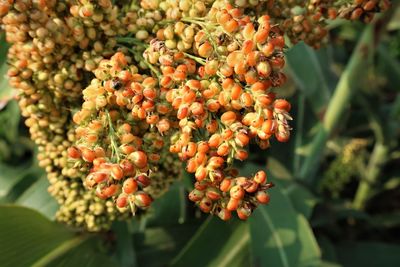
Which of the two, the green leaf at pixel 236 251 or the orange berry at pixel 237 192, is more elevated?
the orange berry at pixel 237 192

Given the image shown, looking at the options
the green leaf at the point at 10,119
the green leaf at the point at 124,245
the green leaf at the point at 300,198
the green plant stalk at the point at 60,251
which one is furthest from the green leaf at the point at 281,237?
the green leaf at the point at 10,119

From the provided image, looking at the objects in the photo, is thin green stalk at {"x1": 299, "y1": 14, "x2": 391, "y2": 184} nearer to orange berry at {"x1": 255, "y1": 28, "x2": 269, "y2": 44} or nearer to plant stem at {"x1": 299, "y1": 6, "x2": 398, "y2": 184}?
plant stem at {"x1": 299, "y1": 6, "x2": 398, "y2": 184}

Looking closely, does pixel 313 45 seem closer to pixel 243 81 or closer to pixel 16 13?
pixel 243 81

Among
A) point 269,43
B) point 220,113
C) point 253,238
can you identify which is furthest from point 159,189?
point 253,238

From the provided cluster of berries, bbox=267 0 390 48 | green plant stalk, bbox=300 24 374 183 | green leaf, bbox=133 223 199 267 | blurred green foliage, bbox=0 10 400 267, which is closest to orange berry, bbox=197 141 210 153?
cluster of berries, bbox=267 0 390 48

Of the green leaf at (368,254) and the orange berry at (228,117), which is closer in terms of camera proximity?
the orange berry at (228,117)

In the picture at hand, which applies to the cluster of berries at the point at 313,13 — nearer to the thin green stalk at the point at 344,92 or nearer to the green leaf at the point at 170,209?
the thin green stalk at the point at 344,92
